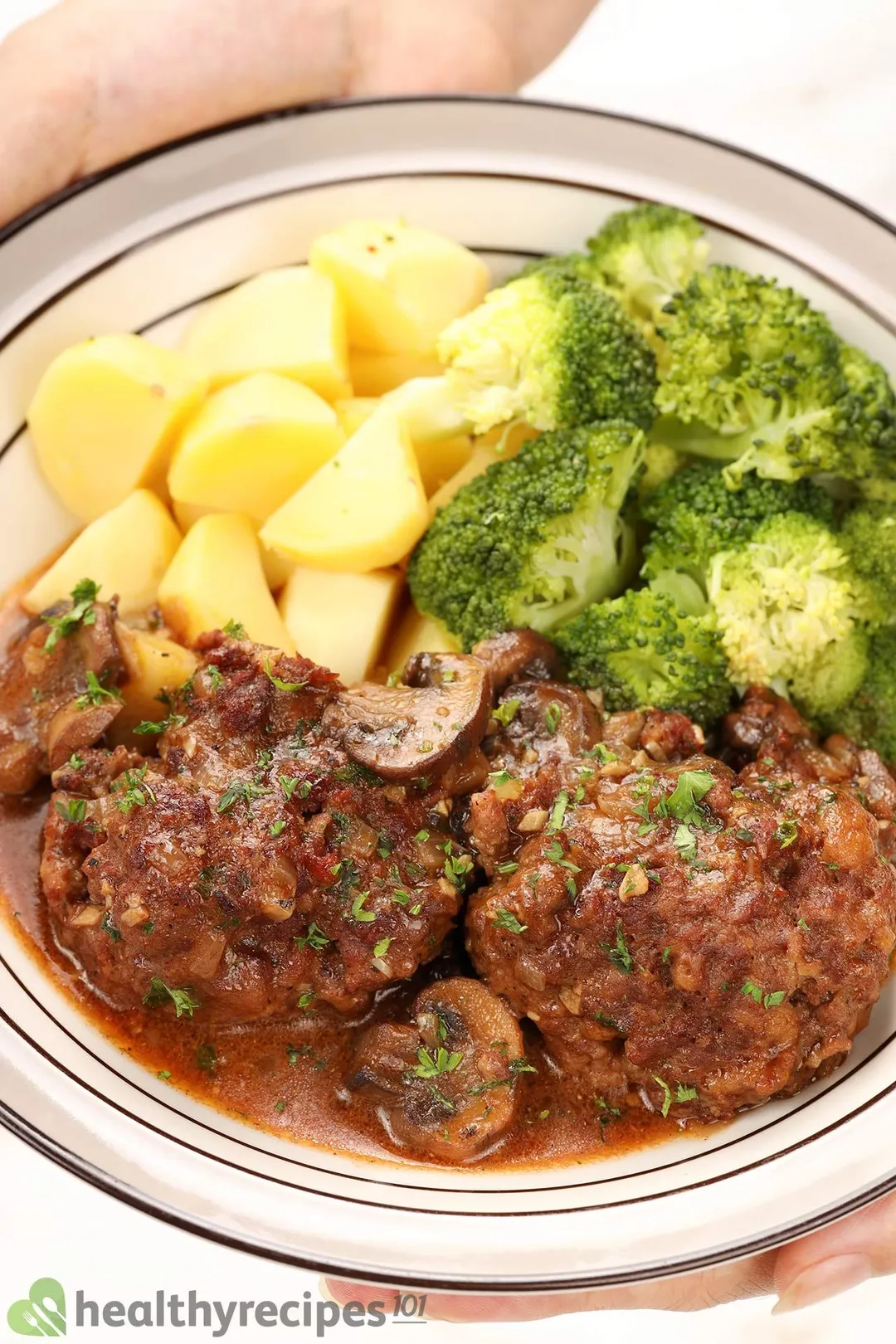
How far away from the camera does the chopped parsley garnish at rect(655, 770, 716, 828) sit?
3.20 m

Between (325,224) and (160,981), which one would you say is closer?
(160,981)

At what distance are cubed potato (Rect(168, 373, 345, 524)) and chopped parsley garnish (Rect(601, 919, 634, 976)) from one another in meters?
2.00

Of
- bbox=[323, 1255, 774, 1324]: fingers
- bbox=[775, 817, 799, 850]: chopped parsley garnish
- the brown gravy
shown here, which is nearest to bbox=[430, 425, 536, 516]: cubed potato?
bbox=[775, 817, 799, 850]: chopped parsley garnish

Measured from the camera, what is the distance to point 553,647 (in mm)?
3934

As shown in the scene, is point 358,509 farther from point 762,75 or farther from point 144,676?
point 762,75

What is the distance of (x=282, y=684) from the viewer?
341 cm

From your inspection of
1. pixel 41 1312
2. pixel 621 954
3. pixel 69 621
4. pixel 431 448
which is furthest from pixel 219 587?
pixel 41 1312

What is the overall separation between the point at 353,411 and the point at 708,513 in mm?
1349

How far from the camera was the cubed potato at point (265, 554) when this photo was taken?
416cm

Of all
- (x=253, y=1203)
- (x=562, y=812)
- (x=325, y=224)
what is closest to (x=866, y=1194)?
(x=562, y=812)

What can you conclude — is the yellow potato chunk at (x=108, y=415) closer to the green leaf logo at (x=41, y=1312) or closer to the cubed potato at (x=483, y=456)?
the cubed potato at (x=483, y=456)

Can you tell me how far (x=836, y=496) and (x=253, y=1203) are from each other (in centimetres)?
311

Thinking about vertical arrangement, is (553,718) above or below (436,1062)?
above

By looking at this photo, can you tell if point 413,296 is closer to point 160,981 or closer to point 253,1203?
point 160,981
